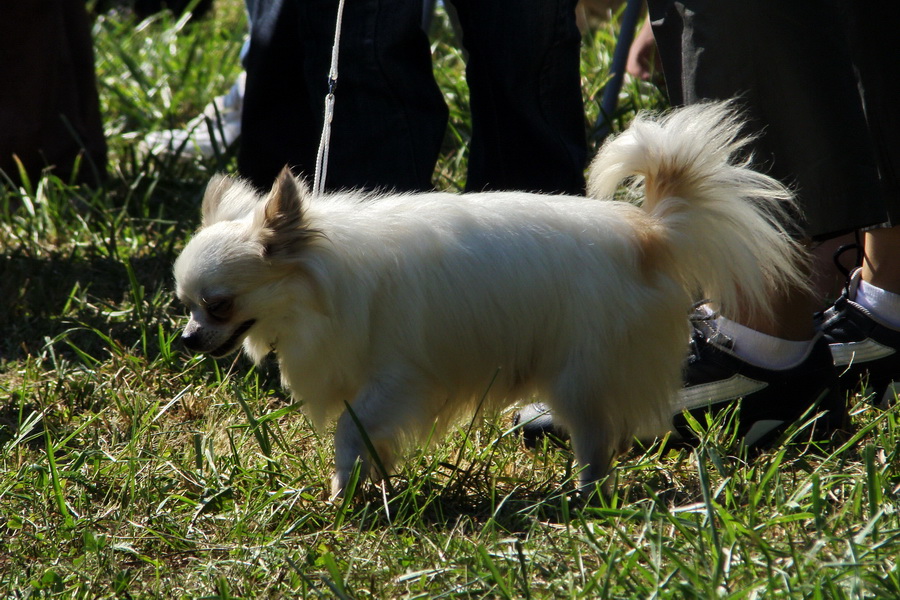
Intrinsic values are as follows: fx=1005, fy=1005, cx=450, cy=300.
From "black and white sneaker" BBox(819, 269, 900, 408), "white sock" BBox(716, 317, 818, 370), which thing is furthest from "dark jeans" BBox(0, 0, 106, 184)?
"black and white sneaker" BBox(819, 269, 900, 408)

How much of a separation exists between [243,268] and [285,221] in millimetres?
132

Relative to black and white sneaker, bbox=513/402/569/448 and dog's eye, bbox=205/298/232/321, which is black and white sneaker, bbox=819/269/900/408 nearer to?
black and white sneaker, bbox=513/402/569/448

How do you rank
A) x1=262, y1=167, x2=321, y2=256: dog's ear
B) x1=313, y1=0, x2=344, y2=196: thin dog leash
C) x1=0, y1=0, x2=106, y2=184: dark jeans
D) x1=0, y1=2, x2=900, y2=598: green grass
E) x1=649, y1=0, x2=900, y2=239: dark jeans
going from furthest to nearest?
x1=0, y1=0, x2=106, y2=184: dark jeans < x1=313, y1=0, x2=344, y2=196: thin dog leash < x1=649, y1=0, x2=900, y2=239: dark jeans < x1=262, y1=167, x2=321, y2=256: dog's ear < x1=0, y1=2, x2=900, y2=598: green grass

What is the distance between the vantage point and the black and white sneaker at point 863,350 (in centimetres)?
258

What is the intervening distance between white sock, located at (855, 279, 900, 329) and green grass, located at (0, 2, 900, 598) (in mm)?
240

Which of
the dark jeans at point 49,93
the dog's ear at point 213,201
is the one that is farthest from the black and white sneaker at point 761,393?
the dark jeans at point 49,93

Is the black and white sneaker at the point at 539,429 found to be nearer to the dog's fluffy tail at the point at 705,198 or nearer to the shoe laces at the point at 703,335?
the shoe laces at the point at 703,335

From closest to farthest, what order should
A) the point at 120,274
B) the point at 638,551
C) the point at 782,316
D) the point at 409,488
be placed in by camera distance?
the point at 638,551
the point at 409,488
the point at 782,316
the point at 120,274

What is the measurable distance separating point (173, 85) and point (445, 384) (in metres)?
3.68

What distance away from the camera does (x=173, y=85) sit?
5.29 meters

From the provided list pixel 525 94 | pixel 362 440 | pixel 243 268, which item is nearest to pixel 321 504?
pixel 362 440

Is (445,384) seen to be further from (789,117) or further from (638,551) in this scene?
(789,117)

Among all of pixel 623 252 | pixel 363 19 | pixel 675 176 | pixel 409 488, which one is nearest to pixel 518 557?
pixel 409 488

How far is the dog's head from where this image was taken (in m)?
2.05
